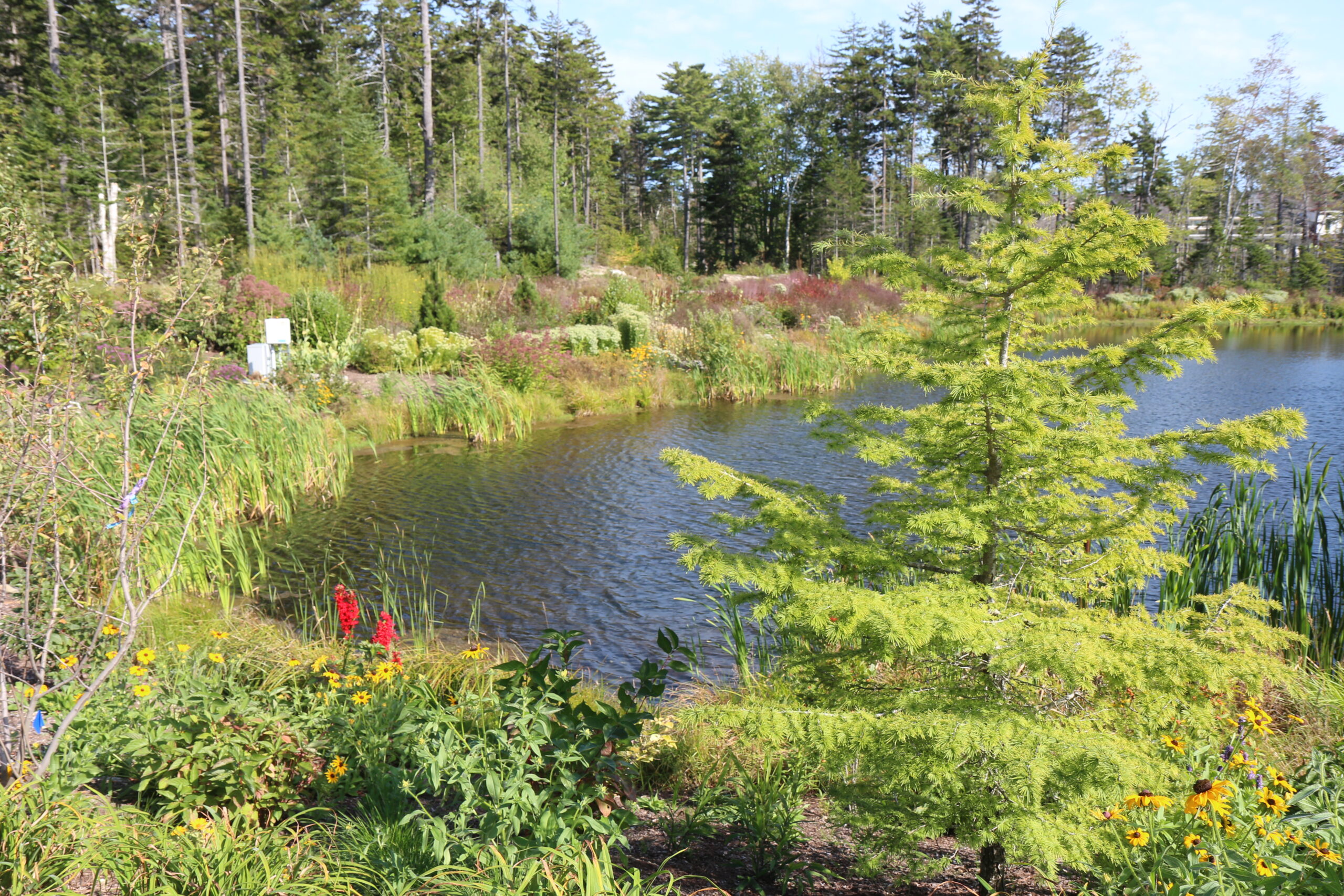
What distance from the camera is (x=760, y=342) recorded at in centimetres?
1836

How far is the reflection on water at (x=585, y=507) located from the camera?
266 inches

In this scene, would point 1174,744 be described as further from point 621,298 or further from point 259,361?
point 621,298

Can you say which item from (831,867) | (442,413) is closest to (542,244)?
(442,413)

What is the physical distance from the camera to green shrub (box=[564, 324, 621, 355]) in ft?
55.0

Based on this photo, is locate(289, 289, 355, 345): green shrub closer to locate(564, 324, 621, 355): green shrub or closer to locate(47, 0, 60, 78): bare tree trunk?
locate(564, 324, 621, 355): green shrub

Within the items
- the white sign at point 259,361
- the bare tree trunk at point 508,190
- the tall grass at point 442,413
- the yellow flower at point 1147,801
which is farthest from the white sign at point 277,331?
the bare tree trunk at point 508,190

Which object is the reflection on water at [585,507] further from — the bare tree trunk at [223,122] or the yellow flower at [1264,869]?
the bare tree trunk at [223,122]

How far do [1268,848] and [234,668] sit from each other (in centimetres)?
363

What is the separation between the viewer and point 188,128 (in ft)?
82.0

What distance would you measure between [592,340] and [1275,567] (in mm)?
13362

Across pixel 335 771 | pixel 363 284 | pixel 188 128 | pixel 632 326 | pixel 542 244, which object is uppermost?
pixel 188 128

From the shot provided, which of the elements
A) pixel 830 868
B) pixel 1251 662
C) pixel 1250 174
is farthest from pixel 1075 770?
pixel 1250 174

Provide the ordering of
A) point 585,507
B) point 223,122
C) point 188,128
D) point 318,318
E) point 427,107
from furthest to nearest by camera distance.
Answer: point 223,122 < point 427,107 < point 188,128 < point 318,318 < point 585,507

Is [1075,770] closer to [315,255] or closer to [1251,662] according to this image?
[1251,662]
